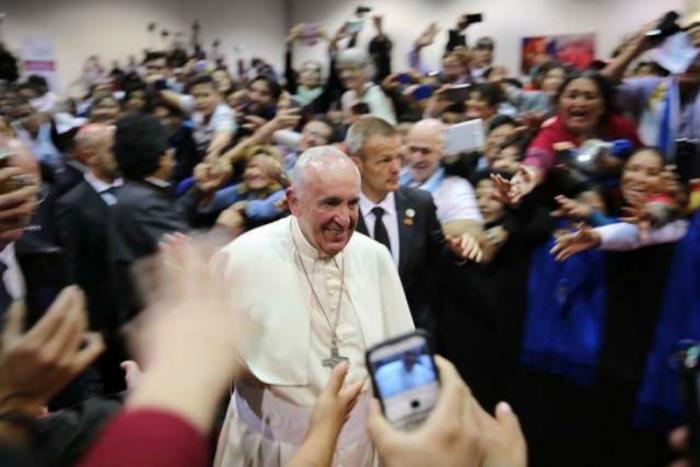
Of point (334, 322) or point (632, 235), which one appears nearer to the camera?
point (334, 322)

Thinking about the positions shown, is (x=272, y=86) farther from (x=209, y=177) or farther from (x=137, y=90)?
(x=209, y=177)

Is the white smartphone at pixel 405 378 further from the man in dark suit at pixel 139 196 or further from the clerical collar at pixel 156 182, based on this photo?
the clerical collar at pixel 156 182

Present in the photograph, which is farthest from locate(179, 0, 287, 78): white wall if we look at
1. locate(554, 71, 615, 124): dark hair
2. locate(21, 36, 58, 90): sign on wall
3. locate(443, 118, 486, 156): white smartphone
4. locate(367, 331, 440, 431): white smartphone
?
locate(367, 331, 440, 431): white smartphone

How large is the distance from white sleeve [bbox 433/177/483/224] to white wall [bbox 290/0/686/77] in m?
7.35

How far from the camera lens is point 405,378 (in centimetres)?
99

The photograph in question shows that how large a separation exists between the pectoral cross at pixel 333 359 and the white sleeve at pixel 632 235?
117 cm

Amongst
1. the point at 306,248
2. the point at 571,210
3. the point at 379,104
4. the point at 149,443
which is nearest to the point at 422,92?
the point at 379,104

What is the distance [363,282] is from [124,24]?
44.2 feet

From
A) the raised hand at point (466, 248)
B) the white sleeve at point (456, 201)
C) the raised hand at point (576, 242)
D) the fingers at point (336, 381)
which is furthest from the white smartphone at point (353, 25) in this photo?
the fingers at point (336, 381)

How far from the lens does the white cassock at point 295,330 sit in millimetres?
2227

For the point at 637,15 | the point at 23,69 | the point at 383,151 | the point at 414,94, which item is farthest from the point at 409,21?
the point at 383,151

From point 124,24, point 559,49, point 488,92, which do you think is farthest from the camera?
point 124,24

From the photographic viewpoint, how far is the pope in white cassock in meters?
2.23

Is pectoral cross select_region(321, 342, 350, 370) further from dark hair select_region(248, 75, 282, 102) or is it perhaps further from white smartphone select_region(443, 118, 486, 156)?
dark hair select_region(248, 75, 282, 102)
